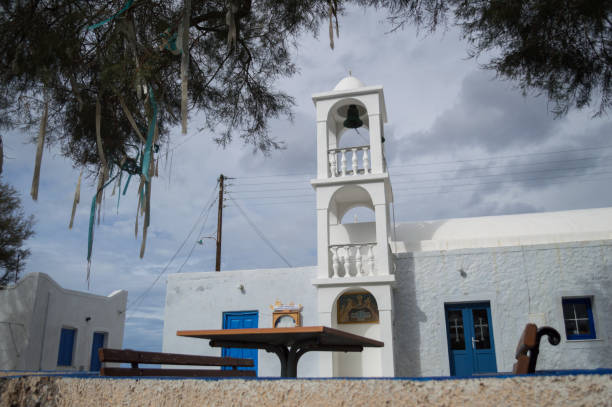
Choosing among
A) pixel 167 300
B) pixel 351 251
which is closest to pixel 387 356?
pixel 351 251

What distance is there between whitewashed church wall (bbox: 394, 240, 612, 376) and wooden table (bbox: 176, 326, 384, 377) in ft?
19.9

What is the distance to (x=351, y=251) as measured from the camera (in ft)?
41.2

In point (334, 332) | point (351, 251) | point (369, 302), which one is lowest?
point (334, 332)

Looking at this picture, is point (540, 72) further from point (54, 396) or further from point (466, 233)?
point (466, 233)

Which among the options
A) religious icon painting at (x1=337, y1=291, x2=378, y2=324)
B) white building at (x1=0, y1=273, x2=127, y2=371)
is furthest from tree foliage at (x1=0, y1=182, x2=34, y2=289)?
religious icon painting at (x1=337, y1=291, x2=378, y2=324)

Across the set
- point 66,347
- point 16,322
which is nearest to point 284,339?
point 16,322

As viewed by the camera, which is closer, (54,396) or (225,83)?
(54,396)

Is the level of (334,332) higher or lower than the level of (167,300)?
lower

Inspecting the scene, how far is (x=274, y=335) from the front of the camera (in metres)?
4.16

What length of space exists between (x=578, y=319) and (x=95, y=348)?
1480 cm

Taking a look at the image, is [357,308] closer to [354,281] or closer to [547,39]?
[354,281]

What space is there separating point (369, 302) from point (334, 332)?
7514 mm

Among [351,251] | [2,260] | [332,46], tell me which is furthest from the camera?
[2,260]

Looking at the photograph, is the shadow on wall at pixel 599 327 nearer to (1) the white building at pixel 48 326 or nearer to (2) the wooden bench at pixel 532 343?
(2) the wooden bench at pixel 532 343
